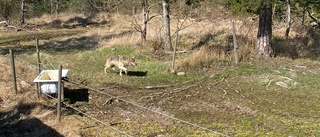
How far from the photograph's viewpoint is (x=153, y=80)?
35.3ft

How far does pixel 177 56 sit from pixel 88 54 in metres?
3.74

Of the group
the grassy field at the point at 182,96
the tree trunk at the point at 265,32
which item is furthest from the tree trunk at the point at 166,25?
the tree trunk at the point at 265,32

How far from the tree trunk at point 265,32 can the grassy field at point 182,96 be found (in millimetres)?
365

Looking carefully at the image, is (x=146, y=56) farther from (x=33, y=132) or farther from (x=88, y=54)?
(x=33, y=132)

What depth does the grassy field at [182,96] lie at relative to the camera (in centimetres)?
696

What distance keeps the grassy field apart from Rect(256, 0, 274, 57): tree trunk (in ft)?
1.20

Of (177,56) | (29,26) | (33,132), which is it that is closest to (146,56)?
(177,56)

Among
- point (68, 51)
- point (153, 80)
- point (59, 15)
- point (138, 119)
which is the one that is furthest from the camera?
point (59, 15)

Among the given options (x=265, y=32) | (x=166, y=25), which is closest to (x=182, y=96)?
(x=265, y=32)

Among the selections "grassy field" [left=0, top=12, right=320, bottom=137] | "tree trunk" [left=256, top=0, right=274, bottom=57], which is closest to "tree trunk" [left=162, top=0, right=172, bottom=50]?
"grassy field" [left=0, top=12, right=320, bottom=137]

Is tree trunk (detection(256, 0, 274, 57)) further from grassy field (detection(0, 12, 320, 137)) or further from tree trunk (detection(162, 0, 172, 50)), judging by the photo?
tree trunk (detection(162, 0, 172, 50))

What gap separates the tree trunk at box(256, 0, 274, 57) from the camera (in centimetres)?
1245

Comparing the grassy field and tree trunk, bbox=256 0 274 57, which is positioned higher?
tree trunk, bbox=256 0 274 57

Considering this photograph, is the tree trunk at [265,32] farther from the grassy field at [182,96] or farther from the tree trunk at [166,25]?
the tree trunk at [166,25]
